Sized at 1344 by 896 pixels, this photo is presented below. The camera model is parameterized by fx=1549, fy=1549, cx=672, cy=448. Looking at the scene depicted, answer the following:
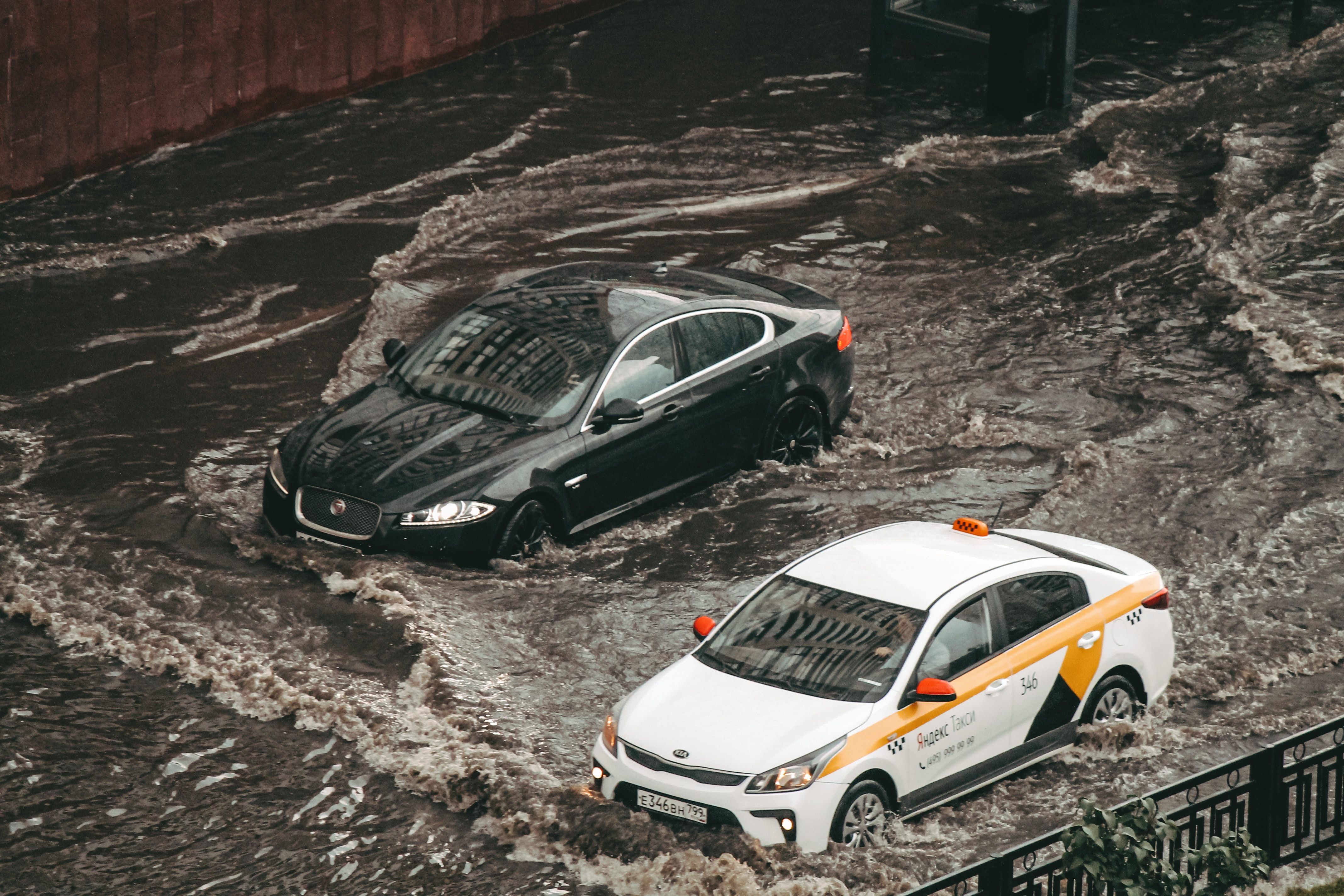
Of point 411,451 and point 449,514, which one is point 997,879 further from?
point 411,451

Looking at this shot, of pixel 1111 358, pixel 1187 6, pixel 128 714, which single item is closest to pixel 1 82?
pixel 128 714

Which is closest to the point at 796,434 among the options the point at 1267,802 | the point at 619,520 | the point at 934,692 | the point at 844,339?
the point at 844,339

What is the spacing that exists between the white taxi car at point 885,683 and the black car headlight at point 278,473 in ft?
11.4

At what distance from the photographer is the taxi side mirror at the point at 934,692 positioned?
762cm

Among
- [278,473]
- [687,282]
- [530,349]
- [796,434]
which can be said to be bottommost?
[796,434]

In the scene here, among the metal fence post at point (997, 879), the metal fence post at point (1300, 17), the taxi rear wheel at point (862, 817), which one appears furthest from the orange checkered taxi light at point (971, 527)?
the metal fence post at point (1300, 17)

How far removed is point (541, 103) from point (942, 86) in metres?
6.10

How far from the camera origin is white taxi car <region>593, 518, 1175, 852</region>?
7.36 meters

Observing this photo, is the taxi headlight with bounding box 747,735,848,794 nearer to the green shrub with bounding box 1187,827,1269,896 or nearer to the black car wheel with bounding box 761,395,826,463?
the green shrub with bounding box 1187,827,1269,896

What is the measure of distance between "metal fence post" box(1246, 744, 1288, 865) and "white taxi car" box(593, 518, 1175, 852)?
49.1 inches

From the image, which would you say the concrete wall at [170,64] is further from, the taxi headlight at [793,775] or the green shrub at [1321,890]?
the green shrub at [1321,890]

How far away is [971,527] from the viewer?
8992mm

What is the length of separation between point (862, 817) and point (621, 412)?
3.99 metres

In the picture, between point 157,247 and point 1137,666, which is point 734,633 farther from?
point 157,247
